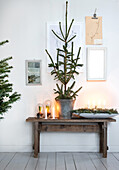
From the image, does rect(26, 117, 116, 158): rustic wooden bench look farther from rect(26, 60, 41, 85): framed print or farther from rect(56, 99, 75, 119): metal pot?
rect(26, 60, 41, 85): framed print

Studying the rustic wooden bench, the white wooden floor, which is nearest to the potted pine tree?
the rustic wooden bench

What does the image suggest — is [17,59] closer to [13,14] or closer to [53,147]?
[13,14]

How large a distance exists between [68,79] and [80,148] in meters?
1.06

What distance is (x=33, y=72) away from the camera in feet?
11.9

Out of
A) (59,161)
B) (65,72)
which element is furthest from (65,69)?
(59,161)

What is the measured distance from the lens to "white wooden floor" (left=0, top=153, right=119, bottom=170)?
111 inches

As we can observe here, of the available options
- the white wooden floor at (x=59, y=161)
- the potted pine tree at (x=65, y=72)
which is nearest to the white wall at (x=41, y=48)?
the potted pine tree at (x=65, y=72)

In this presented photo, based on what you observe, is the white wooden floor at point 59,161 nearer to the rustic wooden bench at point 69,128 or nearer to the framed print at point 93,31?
the rustic wooden bench at point 69,128

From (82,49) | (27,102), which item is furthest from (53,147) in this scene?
(82,49)

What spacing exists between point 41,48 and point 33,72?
1.26 ft

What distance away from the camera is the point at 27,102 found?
361cm

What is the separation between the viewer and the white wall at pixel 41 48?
3.60 metres

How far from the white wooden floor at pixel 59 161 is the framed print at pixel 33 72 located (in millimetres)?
1066

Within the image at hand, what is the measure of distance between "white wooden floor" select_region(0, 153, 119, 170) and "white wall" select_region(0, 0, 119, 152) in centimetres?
32
